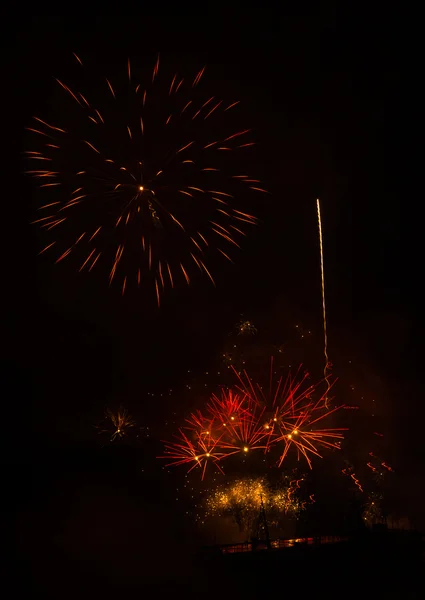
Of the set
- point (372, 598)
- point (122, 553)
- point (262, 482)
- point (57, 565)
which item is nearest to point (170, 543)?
point (122, 553)

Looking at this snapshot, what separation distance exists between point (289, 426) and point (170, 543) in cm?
578

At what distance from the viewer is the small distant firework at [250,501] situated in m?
17.5

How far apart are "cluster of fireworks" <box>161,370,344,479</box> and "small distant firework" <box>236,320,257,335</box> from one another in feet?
6.86

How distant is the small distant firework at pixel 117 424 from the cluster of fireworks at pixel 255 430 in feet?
4.66

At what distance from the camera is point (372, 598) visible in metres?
15.5

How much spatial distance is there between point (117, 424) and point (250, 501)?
15.6 feet

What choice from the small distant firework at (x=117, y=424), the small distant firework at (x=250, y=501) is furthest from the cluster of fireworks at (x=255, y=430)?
the small distant firework at (x=117, y=424)

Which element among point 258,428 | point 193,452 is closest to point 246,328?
point 258,428

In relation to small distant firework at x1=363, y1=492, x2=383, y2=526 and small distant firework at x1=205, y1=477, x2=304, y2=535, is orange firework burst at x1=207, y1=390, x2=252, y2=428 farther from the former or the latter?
small distant firework at x1=363, y1=492, x2=383, y2=526

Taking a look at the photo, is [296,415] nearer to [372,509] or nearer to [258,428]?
[258,428]

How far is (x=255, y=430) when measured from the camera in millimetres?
18516

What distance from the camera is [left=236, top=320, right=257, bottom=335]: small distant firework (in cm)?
2144

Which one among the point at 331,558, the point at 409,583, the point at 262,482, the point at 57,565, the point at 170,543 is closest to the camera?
the point at 57,565

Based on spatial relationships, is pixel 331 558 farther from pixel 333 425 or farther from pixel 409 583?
pixel 333 425
